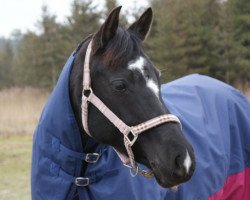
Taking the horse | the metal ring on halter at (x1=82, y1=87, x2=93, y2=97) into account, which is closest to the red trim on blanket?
the horse

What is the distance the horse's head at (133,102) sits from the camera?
1.73m

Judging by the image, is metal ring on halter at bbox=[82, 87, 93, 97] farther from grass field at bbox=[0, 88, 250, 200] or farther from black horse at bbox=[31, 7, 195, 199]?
grass field at bbox=[0, 88, 250, 200]

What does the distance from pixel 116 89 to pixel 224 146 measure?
1312mm

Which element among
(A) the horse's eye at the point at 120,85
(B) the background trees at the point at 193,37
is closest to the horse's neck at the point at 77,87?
(A) the horse's eye at the point at 120,85

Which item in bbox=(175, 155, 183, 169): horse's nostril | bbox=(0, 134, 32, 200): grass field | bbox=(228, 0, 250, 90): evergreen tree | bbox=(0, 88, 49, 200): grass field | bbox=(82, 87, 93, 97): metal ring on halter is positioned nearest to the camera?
bbox=(175, 155, 183, 169): horse's nostril

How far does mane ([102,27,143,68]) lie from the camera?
6.23 ft

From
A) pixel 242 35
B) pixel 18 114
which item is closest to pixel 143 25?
pixel 18 114

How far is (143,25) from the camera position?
2211 mm

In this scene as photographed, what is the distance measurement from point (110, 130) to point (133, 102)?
17cm

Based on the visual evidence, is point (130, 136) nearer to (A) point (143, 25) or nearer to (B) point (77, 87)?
(B) point (77, 87)

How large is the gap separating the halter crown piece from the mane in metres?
0.12

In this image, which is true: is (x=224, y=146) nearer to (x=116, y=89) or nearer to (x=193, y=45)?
(x=116, y=89)

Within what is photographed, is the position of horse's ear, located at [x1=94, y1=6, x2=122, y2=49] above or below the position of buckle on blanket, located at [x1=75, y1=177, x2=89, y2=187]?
above

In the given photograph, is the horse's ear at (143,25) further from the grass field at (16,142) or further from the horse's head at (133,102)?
the grass field at (16,142)
